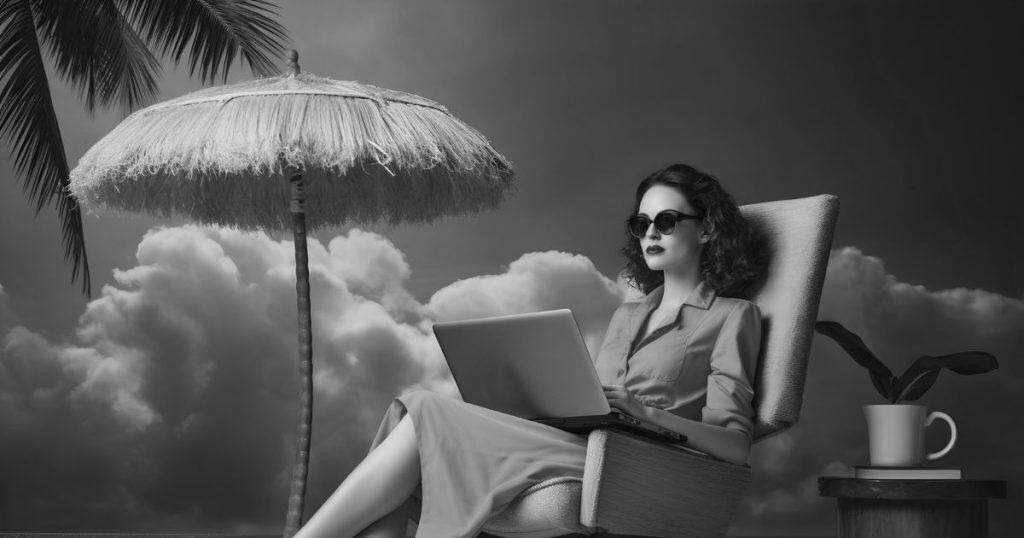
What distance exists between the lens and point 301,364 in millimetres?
3836

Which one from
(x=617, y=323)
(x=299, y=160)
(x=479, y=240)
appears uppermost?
(x=479, y=240)

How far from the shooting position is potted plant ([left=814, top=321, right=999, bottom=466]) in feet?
9.23

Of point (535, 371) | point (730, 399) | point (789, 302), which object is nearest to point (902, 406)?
point (789, 302)

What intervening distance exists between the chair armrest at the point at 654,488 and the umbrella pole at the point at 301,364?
162cm

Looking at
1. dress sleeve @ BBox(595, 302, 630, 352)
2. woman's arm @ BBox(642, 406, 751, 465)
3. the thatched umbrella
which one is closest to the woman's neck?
dress sleeve @ BBox(595, 302, 630, 352)

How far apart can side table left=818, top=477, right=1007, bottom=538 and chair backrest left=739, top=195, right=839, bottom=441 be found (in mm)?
308

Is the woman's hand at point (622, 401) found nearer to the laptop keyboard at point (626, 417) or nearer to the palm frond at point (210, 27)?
the laptop keyboard at point (626, 417)

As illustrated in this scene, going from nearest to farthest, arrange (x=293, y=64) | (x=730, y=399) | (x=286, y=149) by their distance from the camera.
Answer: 1. (x=730, y=399)
2. (x=286, y=149)
3. (x=293, y=64)

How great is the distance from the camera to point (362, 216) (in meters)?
4.19

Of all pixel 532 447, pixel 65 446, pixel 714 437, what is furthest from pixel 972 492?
pixel 65 446

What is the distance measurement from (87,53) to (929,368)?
4482 millimetres

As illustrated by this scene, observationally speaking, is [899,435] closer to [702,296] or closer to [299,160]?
[702,296]

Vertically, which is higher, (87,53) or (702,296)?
(87,53)

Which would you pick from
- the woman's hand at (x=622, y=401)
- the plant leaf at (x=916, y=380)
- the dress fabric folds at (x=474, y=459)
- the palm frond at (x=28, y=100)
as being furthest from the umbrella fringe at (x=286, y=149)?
the palm frond at (x=28, y=100)
